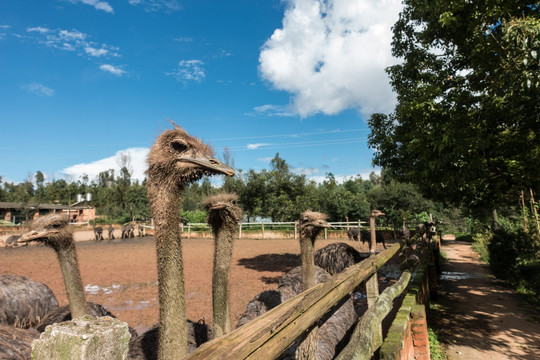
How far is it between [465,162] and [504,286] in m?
5.34

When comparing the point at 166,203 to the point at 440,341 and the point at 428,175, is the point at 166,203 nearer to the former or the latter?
the point at 440,341

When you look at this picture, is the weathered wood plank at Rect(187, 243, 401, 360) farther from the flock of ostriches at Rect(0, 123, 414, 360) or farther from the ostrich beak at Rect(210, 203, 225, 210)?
the ostrich beak at Rect(210, 203, 225, 210)

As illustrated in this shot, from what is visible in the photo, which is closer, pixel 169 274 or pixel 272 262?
pixel 169 274

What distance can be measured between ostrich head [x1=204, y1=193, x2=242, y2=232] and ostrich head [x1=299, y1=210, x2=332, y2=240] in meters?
1.01

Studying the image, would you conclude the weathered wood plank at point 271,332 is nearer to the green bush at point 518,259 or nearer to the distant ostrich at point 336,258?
the distant ostrich at point 336,258

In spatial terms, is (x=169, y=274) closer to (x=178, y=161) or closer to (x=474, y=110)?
(x=178, y=161)

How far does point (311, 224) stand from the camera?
4.34 meters

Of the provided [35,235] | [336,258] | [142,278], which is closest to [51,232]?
[35,235]

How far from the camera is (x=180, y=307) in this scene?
2.46m

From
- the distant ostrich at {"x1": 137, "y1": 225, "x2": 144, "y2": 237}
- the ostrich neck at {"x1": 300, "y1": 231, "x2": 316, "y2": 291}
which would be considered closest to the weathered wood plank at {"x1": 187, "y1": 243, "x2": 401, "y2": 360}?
the ostrich neck at {"x1": 300, "y1": 231, "x2": 316, "y2": 291}

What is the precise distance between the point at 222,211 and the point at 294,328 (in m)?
2.23

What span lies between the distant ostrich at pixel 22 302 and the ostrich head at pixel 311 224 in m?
4.07

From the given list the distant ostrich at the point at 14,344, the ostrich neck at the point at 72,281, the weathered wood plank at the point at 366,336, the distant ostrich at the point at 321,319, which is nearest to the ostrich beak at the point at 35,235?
the ostrich neck at the point at 72,281

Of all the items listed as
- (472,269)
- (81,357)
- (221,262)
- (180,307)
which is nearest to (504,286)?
(472,269)
